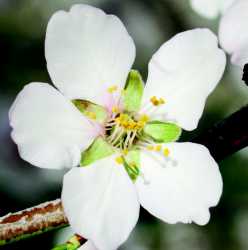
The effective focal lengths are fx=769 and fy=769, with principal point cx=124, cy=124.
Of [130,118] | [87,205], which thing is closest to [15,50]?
[130,118]

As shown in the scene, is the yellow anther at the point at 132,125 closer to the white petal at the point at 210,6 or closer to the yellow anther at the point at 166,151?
the yellow anther at the point at 166,151


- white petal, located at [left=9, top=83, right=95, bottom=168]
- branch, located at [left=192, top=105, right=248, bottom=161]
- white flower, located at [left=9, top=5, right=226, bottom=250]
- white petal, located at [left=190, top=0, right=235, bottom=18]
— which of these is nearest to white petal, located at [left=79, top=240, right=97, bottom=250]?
white flower, located at [left=9, top=5, right=226, bottom=250]

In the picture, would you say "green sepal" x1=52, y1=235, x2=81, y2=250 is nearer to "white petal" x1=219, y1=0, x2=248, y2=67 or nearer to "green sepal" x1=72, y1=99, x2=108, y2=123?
"green sepal" x1=72, y1=99, x2=108, y2=123

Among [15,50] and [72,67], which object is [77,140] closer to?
[72,67]

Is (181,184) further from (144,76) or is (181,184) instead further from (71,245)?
(144,76)

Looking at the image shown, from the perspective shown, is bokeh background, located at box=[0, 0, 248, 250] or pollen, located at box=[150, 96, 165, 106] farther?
bokeh background, located at box=[0, 0, 248, 250]

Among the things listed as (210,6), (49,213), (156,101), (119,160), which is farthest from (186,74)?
(210,6)

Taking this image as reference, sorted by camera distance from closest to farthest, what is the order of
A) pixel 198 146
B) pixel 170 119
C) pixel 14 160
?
pixel 198 146 → pixel 170 119 → pixel 14 160

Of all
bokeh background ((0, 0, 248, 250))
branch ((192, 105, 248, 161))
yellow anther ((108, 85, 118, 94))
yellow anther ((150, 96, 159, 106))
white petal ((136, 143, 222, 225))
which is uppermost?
branch ((192, 105, 248, 161))
